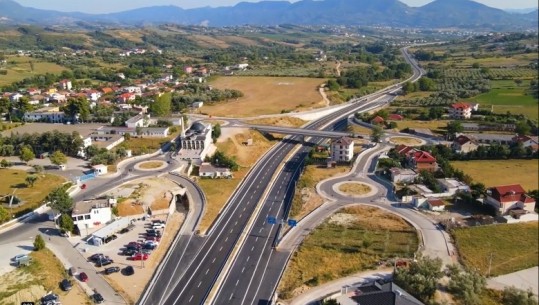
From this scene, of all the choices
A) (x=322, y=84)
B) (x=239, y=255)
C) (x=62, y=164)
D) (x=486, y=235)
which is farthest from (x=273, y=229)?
(x=322, y=84)

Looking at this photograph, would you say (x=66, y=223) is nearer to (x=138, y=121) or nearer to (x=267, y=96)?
(x=138, y=121)

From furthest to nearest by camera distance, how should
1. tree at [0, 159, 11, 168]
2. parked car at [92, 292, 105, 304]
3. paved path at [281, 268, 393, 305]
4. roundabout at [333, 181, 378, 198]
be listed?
tree at [0, 159, 11, 168] → roundabout at [333, 181, 378, 198] → parked car at [92, 292, 105, 304] → paved path at [281, 268, 393, 305]

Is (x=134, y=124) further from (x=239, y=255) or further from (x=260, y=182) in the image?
(x=239, y=255)

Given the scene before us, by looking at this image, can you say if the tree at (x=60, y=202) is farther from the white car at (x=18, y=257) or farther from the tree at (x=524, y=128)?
the tree at (x=524, y=128)

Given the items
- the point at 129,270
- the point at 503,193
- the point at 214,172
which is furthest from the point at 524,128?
the point at 214,172

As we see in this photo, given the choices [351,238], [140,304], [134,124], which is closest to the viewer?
[140,304]

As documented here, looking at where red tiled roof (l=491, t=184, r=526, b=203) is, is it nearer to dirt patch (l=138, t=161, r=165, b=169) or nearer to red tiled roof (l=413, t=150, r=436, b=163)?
red tiled roof (l=413, t=150, r=436, b=163)

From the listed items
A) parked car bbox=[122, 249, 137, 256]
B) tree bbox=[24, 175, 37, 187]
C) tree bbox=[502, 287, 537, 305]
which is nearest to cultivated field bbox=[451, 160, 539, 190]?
tree bbox=[502, 287, 537, 305]
